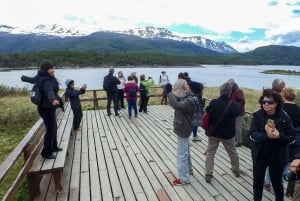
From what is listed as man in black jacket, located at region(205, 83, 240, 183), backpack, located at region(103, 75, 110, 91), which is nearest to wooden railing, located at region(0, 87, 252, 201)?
man in black jacket, located at region(205, 83, 240, 183)

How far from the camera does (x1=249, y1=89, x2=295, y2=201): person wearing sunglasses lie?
148 inches

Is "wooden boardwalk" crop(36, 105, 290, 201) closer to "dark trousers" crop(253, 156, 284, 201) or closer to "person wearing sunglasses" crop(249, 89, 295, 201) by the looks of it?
"dark trousers" crop(253, 156, 284, 201)

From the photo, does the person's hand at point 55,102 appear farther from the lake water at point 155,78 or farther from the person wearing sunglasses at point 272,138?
the lake water at point 155,78

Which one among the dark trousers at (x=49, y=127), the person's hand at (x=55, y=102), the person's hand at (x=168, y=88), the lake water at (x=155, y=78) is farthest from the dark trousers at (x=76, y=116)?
the lake water at (x=155, y=78)

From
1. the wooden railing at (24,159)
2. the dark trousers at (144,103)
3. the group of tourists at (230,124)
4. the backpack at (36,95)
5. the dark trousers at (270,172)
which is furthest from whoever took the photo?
the dark trousers at (144,103)

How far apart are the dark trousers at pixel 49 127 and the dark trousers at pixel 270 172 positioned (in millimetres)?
3310

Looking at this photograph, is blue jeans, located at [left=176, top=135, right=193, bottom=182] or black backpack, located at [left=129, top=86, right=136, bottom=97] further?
black backpack, located at [left=129, top=86, right=136, bottom=97]

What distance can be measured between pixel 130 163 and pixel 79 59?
342 feet

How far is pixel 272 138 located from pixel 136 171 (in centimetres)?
304

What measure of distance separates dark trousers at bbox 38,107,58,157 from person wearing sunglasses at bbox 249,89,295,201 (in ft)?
10.6

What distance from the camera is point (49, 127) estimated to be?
508cm

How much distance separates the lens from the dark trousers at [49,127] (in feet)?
16.4

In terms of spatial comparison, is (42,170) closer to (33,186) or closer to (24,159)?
(33,186)

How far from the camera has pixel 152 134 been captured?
909 cm
